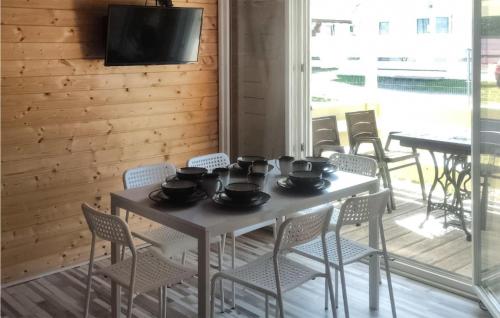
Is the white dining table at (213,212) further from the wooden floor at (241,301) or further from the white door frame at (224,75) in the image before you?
the white door frame at (224,75)

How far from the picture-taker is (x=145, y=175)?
3.31 m

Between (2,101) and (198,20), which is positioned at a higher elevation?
(198,20)

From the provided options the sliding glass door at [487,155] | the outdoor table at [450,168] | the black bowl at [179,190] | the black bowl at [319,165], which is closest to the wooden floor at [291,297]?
the sliding glass door at [487,155]

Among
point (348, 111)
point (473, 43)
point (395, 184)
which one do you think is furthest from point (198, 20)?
point (395, 184)

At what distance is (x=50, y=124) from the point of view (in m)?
3.75

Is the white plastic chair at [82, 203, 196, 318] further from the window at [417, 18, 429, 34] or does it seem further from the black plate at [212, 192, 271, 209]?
the window at [417, 18, 429, 34]

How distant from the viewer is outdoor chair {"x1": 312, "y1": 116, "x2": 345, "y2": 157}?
4574mm

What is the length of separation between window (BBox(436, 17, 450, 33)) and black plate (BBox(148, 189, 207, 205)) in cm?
234

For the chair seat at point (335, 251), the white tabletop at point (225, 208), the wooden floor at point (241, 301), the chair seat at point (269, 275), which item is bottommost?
the wooden floor at point (241, 301)

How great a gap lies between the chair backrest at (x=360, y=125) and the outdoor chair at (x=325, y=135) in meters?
0.12

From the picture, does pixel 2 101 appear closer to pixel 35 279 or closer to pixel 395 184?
pixel 35 279

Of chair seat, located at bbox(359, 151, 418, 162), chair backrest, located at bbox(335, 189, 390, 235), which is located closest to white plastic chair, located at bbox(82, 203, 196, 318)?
chair backrest, located at bbox(335, 189, 390, 235)

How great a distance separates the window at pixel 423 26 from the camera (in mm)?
4188

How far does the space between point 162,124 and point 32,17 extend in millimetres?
1238
